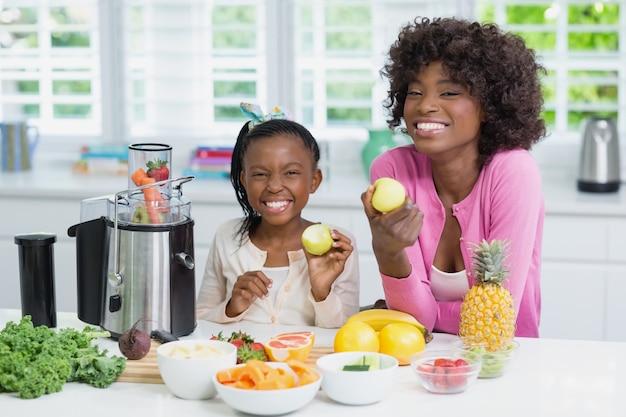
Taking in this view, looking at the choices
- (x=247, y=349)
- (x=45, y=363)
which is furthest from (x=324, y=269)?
(x=45, y=363)

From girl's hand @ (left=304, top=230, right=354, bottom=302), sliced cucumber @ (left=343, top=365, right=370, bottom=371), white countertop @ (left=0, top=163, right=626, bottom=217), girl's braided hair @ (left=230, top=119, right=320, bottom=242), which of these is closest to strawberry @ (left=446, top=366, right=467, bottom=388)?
sliced cucumber @ (left=343, top=365, right=370, bottom=371)

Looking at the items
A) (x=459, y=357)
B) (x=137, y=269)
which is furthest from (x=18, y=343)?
(x=459, y=357)

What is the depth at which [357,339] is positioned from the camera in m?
1.73

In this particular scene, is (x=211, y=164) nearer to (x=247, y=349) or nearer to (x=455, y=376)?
(x=247, y=349)

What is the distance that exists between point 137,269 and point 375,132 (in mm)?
1866

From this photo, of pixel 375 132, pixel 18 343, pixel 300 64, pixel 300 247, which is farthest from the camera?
pixel 300 64

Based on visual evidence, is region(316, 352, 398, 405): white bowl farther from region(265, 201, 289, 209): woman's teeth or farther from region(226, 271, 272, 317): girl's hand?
region(265, 201, 289, 209): woman's teeth

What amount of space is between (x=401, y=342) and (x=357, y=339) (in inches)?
3.2

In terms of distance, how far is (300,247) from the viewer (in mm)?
2330

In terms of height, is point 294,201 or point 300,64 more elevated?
point 300,64

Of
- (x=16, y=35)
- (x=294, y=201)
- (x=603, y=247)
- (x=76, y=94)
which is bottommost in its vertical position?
(x=603, y=247)

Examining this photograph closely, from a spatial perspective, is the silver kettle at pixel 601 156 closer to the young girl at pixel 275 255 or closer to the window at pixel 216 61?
the window at pixel 216 61

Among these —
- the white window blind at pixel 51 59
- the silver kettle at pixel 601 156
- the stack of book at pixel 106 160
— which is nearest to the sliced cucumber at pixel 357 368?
the silver kettle at pixel 601 156

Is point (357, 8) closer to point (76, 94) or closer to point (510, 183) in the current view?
point (76, 94)
